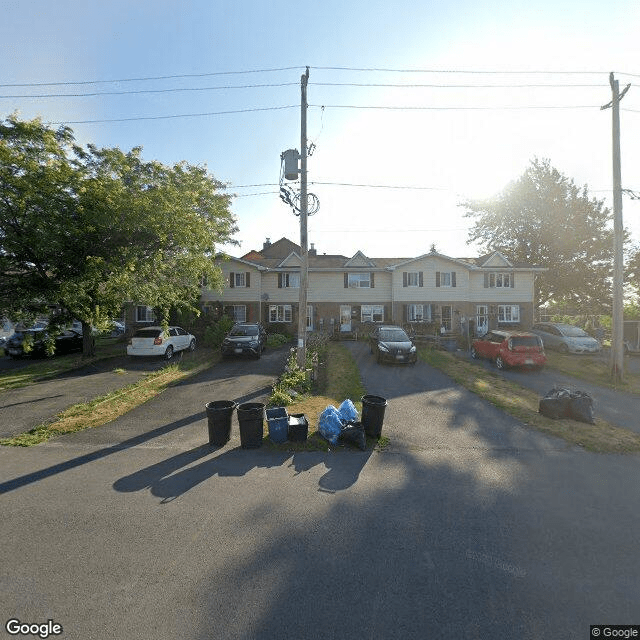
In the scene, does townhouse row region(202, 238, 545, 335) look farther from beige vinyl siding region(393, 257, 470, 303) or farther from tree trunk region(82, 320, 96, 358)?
tree trunk region(82, 320, 96, 358)

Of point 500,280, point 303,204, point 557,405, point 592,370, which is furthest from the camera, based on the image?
point 500,280

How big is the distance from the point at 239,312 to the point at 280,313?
3406 millimetres

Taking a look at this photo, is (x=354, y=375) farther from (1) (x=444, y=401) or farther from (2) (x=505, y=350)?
(2) (x=505, y=350)

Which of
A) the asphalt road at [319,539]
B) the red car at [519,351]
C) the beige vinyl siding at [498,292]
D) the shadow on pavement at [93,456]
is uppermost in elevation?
the beige vinyl siding at [498,292]

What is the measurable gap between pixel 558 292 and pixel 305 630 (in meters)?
40.7

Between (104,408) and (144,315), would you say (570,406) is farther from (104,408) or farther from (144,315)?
(144,315)

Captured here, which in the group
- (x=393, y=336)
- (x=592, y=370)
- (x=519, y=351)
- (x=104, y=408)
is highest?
(x=393, y=336)

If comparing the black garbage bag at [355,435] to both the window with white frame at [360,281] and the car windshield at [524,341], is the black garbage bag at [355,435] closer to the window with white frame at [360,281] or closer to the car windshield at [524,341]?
the car windshield at [524,341]

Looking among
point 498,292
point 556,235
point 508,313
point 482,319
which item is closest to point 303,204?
point 482,319

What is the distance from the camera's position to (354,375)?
14188 mm

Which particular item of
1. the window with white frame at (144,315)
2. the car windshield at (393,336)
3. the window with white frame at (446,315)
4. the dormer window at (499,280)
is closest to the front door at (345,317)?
the window with white frame at (446,315)

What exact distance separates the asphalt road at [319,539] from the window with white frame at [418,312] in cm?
2126

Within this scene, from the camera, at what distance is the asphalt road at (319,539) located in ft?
10.4

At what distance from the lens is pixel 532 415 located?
9.48 m
